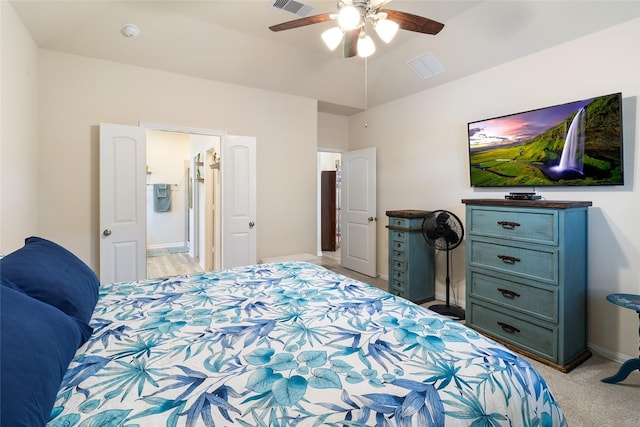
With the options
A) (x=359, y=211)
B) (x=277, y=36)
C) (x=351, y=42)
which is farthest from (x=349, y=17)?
(x=359, y=211)

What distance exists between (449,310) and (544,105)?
221 cm

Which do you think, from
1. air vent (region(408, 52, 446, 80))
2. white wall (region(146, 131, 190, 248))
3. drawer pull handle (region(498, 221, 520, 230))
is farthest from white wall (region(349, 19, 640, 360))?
white wall (region(146, 131, 190, 248))

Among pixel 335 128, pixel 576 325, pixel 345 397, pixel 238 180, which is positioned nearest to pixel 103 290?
pixel 345 397

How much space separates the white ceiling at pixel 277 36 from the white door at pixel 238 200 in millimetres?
838

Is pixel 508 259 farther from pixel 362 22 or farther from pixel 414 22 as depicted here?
pixel 362 22

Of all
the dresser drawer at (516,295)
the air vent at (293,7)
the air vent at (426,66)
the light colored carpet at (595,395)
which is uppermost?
the air vent at (293,7)

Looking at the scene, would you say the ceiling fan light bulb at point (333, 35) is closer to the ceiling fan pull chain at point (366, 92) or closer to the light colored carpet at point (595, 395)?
the ceiling fan pull chain at point (366, 92)

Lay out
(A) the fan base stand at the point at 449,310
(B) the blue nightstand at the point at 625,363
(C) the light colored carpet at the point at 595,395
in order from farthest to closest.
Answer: (A) the fan base stand at the point at 449,310 < (B) the blue nightstand at the point at 625,363 < (C) the light colored carpet at the point at 595,395

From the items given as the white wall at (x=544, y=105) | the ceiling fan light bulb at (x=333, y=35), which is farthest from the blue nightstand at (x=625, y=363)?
the ceiling fan light bulb at (x=333, y=35)

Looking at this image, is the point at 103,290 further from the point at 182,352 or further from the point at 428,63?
the point at 428,63

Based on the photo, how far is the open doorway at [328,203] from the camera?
23.0 feet

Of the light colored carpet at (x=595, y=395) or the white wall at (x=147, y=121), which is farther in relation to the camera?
the white wall at (x=147, y=121)

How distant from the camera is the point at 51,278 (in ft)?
4.06

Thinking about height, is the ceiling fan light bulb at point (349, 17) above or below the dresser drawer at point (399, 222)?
above
